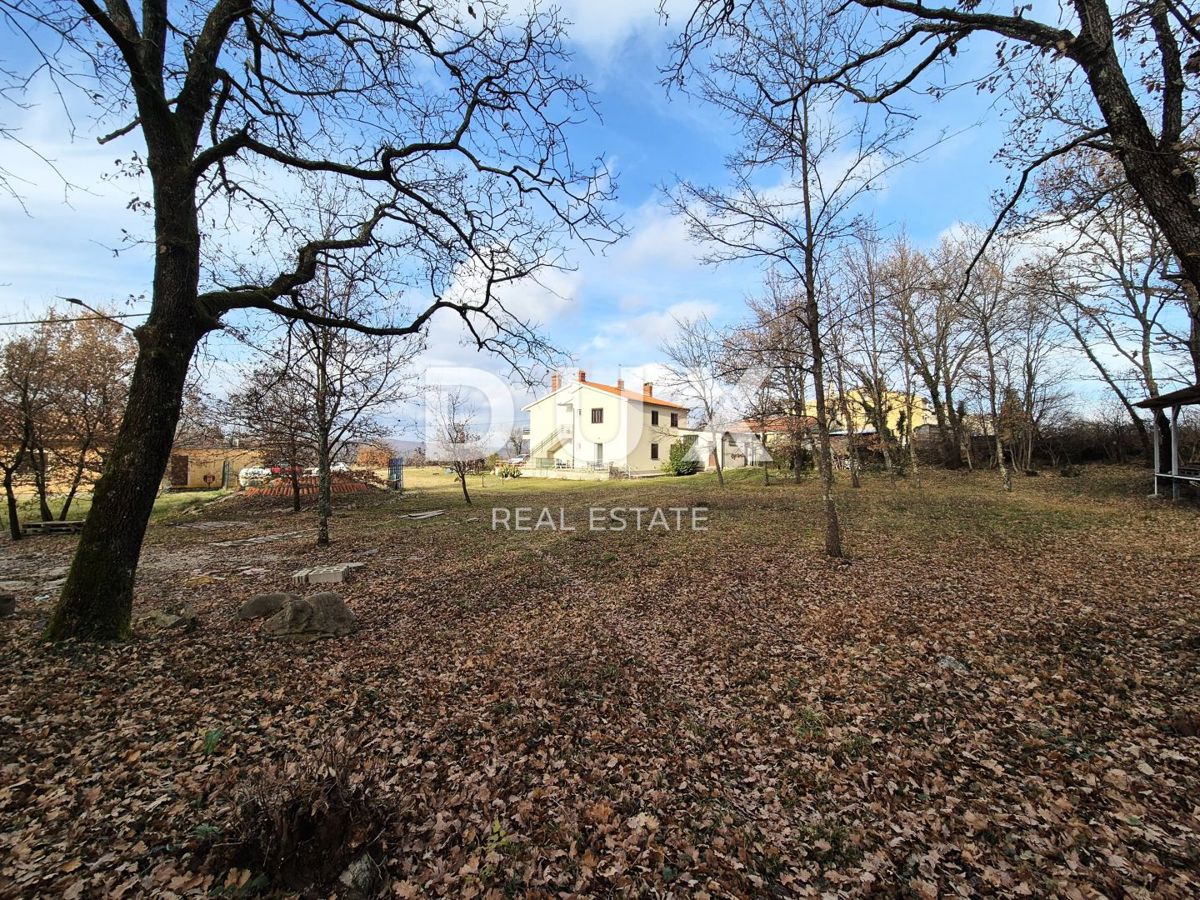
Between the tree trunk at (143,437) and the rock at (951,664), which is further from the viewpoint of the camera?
the rock at (951,664)

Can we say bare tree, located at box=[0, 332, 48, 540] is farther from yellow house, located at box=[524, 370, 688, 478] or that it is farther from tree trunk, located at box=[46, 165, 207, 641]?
yellow house, located at box=[524, 370, 688, 478]

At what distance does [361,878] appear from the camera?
2.26 meters

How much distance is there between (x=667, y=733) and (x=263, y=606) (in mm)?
5026

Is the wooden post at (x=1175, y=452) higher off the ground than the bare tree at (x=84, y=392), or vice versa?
the bare tree at (x=84, y=392)

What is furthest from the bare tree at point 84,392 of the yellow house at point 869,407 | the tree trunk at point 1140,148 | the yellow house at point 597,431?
the yellow house at point 869,407

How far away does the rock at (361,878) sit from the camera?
2214 millimetres

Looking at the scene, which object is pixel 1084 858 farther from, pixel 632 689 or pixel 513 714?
pixel 513 714

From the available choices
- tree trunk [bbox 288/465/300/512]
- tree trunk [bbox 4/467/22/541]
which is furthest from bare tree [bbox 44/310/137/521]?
tree trunk [bbox 288/465/300/512]

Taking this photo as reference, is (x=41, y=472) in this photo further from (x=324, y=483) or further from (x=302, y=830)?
(x=302, y=830)

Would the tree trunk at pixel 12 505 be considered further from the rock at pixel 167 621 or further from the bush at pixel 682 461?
the bush at pixel 682 461

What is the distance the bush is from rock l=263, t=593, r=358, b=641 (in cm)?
2665

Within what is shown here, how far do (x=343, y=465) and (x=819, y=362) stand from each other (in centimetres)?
1642

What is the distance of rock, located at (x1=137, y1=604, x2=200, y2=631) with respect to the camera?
16.2 feet

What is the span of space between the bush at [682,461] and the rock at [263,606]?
1053 inches
